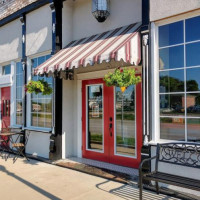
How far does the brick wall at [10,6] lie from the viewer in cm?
883

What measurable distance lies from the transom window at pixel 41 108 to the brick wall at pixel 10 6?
2.25 m

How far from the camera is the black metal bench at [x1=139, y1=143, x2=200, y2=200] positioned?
12.5 feet

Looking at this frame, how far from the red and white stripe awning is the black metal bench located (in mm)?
1842

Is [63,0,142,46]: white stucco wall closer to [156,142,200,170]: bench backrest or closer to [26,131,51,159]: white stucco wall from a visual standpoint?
[26,131,51,159]: white stucco wall

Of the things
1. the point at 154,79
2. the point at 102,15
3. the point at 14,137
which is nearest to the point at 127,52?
the point at 154,79

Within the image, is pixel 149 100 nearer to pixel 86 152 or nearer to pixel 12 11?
pixel 86 152

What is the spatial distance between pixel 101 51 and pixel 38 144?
3998mm

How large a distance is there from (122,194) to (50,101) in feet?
13.2

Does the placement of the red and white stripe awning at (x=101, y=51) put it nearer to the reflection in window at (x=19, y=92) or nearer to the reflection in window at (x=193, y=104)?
the reflection in window at (x=193, y=104)

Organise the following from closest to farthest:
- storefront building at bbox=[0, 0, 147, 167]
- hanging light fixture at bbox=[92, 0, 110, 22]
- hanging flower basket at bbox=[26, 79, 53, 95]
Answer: storefront building at bbox=[0, 0, 147, 167], hanging light fixture at bbox=[92, 0, 110, 22], hanging flower basket at bbox=[26, 79, 53, 95]

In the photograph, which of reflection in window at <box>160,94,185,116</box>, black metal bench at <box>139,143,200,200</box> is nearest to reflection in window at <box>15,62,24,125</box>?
reflection in window at <box>160,94,185,116</box>

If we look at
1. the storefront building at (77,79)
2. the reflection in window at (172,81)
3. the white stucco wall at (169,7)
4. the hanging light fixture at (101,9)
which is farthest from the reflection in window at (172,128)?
the hanging light fixture at (101,9)

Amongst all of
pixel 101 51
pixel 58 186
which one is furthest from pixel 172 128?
pixel 58 186

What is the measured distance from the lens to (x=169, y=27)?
16.1ft
